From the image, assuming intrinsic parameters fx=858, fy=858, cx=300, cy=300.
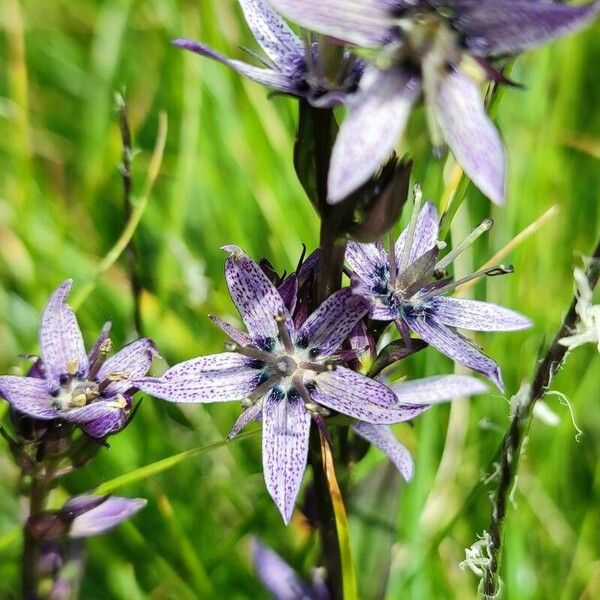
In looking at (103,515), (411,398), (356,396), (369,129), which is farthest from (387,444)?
(369,129)

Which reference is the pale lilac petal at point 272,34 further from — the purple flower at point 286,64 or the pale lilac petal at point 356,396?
the pale lilac petal at point 356,396

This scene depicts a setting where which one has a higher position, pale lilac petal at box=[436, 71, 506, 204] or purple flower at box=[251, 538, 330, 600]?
pale lilac petal at box=[436, 71, 506, 204]

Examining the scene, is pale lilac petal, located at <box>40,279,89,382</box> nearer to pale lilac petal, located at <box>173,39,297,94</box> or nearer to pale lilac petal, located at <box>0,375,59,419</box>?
pale lilac petal, located at <box>0,375,59,419</box>

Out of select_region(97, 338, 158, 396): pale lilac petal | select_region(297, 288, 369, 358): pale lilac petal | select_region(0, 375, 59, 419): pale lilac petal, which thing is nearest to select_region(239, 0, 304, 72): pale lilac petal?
select_region(297, 288, 369, 358): pale lilac petal

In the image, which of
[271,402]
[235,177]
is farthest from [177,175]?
[271,402]

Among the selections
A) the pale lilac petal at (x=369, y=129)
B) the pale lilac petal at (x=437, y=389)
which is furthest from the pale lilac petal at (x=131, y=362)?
the pale lilac petal at (x=369, y=129)

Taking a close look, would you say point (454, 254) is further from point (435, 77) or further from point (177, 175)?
point (177, 175)

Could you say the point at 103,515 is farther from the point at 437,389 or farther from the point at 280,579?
the point at 437,389

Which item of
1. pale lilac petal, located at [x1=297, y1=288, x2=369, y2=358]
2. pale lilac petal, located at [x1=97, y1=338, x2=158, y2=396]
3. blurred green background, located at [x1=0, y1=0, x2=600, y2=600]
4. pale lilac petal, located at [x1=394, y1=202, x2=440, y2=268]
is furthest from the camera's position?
blurred green background, located at [x1=0, y1=0, x2=600, y2=600]
